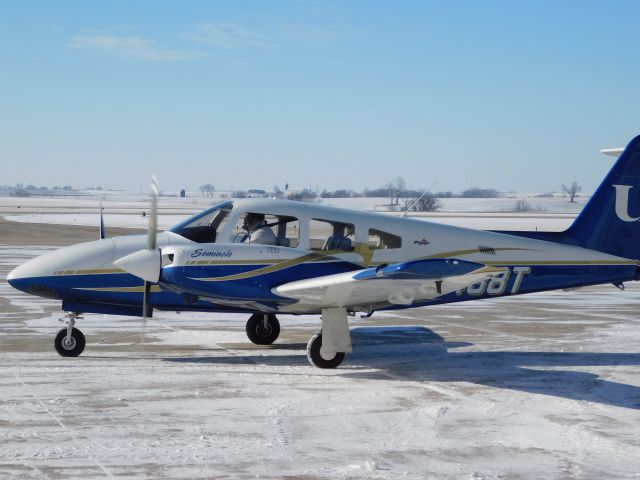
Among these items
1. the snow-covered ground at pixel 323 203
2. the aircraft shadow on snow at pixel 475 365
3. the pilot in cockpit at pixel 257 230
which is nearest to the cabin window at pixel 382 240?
the pilot in cockpit at pixel 257 230

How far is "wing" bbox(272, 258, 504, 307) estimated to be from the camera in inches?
425

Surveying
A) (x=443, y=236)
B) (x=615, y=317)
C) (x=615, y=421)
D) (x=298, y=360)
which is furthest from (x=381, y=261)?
(x=615, y=317)

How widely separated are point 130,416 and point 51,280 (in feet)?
13.4

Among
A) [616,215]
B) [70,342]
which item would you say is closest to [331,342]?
[70,342]

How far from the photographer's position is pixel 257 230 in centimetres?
1301

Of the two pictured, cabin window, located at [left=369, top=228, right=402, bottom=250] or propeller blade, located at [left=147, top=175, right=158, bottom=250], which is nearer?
propeller blade, located at [left=147, top=175, right=158, bottom=250]

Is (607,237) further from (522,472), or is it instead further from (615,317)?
(522,472)

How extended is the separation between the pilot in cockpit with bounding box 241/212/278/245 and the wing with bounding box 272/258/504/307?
0.80 m

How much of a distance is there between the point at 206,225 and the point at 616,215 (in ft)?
22.1

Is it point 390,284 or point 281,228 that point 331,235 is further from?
point 390,284

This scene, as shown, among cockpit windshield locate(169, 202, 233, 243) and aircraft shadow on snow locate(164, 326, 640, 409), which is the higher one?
cockpit windshield locate(169, 202, 233, 243)

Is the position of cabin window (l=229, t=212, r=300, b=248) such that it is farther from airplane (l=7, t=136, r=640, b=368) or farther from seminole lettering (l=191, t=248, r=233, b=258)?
seminole lettering (l=191, t=248, r=233, b=258)

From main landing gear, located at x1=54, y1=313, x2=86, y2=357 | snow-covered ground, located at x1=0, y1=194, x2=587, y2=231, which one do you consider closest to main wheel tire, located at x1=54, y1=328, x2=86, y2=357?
main landing gear, located at x1=54, y1=313, x2=86, y2=357

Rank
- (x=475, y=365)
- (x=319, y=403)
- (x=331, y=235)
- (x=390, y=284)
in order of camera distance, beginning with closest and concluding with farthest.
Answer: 1. (x=319, y=403)
2. (x=390, y=284)
3. (x=475, y=365)
4. (x=331, y=235)
